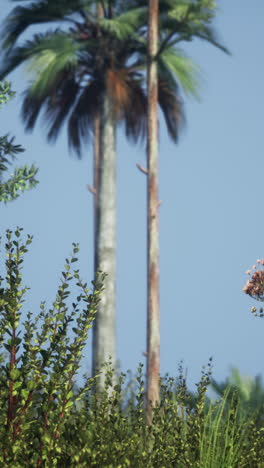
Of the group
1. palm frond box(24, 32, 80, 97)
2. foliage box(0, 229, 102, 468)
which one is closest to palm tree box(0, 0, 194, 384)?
A: palm frond box(24, 32, 80, 97)

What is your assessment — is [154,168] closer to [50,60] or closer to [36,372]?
[50,60]

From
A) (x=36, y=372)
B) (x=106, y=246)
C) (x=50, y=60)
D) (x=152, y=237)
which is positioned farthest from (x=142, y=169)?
(x=36, y=372)

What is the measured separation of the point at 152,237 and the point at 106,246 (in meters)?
2.29

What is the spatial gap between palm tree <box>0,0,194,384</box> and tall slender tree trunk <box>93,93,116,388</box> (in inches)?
1.1

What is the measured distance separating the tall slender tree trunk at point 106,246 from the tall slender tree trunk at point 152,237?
1.83 m

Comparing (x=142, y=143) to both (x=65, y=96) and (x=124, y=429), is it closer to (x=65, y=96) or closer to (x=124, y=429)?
(x=65, y=96)

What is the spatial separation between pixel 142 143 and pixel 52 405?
14480 millimetres

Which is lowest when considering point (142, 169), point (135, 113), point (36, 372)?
point (36, 372)

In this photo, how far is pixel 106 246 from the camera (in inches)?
623

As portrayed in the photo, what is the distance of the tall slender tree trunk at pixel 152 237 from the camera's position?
13.3 meters

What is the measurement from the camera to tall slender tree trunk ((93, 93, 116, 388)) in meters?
15.5

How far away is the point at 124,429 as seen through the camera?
4.84 meters

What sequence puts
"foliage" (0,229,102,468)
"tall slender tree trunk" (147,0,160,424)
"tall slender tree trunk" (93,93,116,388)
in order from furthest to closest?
"tall slender tree trunk" (93,93,116,388)
"tall slender tree trunk" (147,0,160,424)
"foliage" (0,229,102,468)

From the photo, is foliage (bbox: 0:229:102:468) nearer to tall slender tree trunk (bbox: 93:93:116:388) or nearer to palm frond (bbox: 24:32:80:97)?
tall slender tree trunk (bbox: 93:93:116:388)
